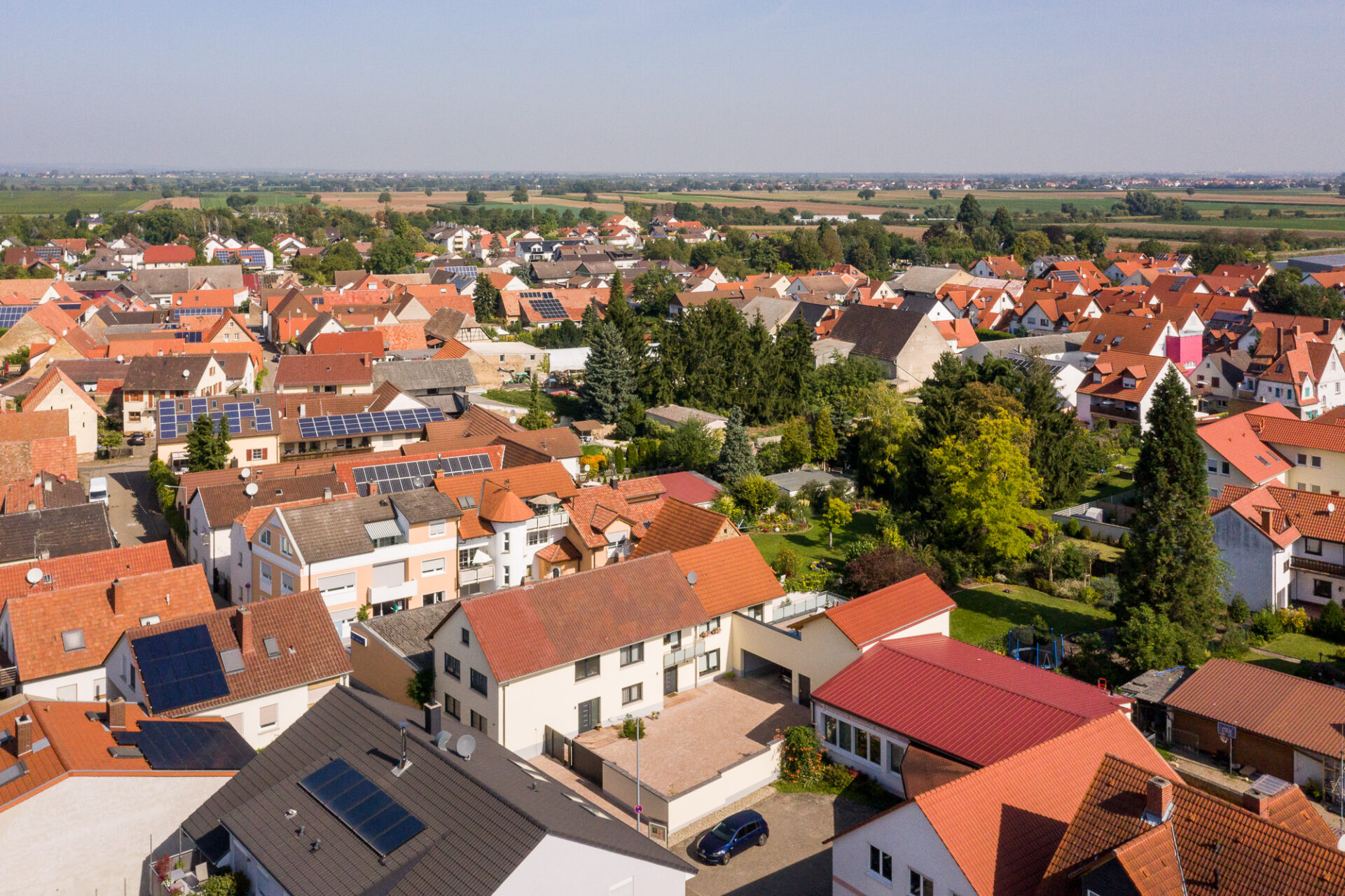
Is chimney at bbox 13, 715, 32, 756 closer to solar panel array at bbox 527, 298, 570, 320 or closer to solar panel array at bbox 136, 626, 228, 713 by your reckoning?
solar panel array at bbox 136, 626, 228, 713

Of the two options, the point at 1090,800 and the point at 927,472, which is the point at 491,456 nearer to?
the point at 927,472

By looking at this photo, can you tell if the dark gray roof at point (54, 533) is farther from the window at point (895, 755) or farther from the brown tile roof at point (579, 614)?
the window at point (895, 755)

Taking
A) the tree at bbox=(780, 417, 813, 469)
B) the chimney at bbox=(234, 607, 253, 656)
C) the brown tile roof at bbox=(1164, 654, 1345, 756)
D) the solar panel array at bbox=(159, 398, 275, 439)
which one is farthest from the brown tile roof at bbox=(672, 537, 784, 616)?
the solar panel array at bbox=(159, 398, 275, 439)

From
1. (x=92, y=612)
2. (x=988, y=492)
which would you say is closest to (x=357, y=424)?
(x=92, y=612)

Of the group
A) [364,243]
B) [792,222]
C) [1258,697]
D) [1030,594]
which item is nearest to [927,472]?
[1030,594]

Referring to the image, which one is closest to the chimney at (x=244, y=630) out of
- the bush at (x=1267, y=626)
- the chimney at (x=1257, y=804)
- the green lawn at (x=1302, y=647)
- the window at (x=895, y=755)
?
the window at (x=895, y=755)

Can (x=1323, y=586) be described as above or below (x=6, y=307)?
below
